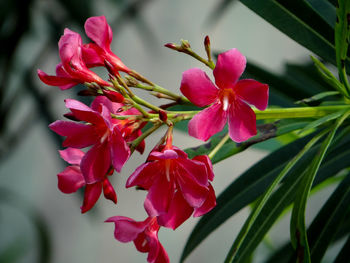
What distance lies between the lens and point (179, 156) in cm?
41

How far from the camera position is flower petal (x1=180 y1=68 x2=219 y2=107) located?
0.41 meters

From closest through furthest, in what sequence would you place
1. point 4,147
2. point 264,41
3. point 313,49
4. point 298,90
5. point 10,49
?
1. point 313,49
2. point 298,90
3. point 10,49
4. point 4,147
5. point 264,41

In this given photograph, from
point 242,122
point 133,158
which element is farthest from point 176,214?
point 133,158

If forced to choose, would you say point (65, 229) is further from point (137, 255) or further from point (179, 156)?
point (179, 156)

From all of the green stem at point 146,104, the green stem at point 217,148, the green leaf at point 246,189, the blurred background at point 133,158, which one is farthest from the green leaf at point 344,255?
the blurred background at point 133,158

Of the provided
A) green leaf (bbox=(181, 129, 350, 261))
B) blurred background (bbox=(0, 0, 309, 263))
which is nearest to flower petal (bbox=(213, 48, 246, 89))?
green leaf (bbox=(181, 129, 350, 261))

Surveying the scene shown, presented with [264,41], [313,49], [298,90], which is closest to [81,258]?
[264,41]

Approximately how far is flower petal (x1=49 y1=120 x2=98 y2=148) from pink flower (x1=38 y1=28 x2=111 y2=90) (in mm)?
55

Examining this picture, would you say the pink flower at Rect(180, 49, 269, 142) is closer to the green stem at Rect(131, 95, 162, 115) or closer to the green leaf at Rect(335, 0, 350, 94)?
the green stem at Rect(131, 95, 162, 115)

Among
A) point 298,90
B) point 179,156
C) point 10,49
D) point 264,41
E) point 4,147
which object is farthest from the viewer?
point 264,41

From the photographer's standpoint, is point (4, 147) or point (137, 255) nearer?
point (4, 147)

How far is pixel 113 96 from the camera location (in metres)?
0.42

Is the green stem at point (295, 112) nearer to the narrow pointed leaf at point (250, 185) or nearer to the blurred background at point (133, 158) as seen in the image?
the narrow pointed leaf at point (250, 185)

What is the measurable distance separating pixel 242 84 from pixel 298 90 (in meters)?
0.50
